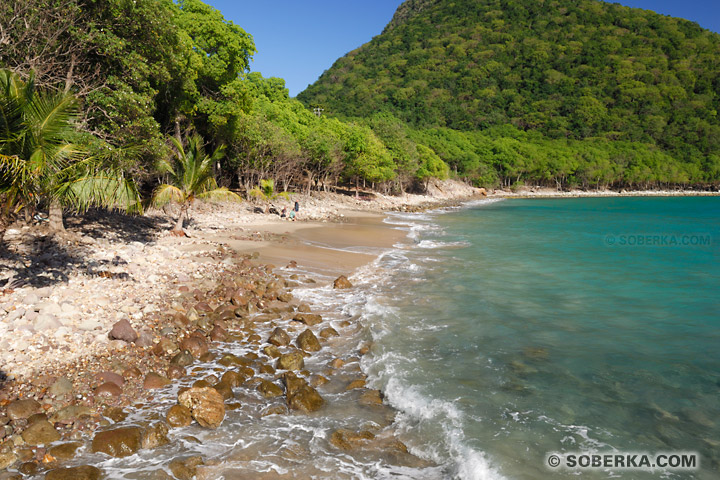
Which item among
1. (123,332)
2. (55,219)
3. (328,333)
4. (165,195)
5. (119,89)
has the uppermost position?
(119,89)

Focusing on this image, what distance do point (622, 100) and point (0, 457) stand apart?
19873 centimetres

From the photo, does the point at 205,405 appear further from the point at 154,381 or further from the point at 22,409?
the point at 22,409

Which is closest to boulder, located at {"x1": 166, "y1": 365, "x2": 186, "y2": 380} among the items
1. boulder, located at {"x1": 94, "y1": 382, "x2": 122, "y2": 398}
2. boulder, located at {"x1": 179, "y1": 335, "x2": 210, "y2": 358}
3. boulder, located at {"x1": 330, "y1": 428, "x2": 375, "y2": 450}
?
boulder, located at {"x1": 179, "y1": 335, "x2": 210, "y2": 358}

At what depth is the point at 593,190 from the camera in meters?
126

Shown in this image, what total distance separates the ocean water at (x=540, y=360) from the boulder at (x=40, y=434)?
527cm

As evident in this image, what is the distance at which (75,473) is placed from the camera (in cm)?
520

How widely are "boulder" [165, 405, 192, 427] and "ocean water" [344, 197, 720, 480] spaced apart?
139 inches

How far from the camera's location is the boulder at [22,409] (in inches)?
237

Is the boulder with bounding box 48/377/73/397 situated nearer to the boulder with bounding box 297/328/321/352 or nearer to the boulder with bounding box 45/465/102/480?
the boulder with bounding box 45/465/102/480

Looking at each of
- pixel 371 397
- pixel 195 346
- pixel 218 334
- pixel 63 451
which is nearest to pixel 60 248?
pixel 218 334

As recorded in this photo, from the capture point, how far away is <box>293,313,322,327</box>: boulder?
37.2 feet

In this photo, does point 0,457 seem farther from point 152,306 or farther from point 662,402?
point 662,402

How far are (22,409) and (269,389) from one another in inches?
148

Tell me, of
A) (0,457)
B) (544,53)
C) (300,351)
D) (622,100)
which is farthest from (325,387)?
(544,53)
